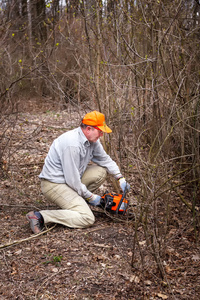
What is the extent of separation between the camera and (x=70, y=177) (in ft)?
13.3

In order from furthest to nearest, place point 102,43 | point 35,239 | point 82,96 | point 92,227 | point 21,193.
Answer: point 82,96, point 102,43, point 21,193, point 92,227, point 35,239

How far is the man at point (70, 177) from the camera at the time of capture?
4.03 meters

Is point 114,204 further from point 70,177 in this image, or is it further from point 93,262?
point 93,262

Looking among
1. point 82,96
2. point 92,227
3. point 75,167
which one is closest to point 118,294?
point 92,227

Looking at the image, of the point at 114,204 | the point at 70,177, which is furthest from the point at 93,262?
the point at 70,177

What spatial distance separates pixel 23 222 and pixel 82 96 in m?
3.87

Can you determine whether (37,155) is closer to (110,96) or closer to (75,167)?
(110,96)

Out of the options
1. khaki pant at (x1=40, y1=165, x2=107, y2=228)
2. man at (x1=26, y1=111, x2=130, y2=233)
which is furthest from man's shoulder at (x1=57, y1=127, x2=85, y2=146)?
khaki pant at (x1=40, y1=165, x2=107, y2=228)

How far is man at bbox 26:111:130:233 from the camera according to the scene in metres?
4.03

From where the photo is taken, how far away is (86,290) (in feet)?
10.1

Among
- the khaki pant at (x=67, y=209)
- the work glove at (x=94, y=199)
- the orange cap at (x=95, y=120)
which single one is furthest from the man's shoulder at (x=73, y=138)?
the work glove at (x=94, y=199)

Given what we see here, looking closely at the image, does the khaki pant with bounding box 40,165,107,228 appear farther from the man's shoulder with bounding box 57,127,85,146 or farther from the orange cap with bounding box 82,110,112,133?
the orange cap with bounding box 82,110,112,133

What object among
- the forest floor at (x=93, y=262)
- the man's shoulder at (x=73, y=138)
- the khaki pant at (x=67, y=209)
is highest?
the man's shoulder at (x=73, y=138)

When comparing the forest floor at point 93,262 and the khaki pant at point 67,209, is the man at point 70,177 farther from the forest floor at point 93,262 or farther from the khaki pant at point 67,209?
the forest floor at point 93,262
